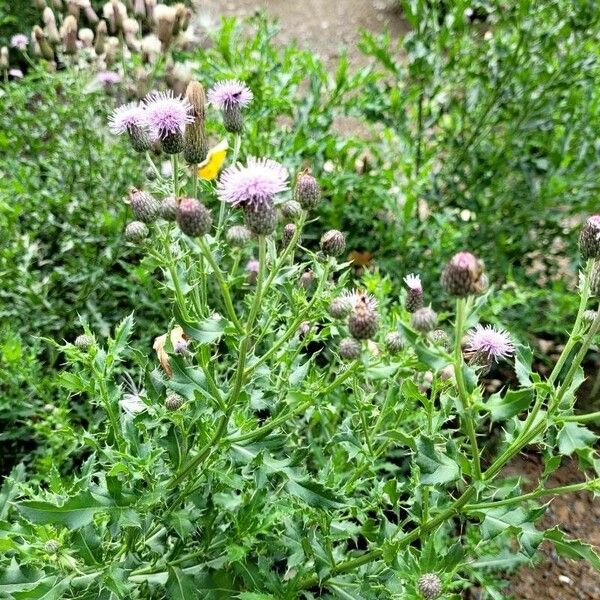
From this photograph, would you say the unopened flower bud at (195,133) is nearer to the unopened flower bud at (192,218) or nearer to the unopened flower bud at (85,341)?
the unopened flower bud at (192,218)

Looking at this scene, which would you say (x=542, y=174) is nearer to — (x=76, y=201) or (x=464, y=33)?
(x=464, y=33)

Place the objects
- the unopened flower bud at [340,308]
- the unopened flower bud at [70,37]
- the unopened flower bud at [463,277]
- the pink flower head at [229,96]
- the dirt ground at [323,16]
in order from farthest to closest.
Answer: the dirt ground at [323,16], the unopened flower bud at [70,37], the pink flower head at [229,96], the unopened flower bud at [340,308], the unopened flower bud at [463,277]

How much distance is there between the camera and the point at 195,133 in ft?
5.26

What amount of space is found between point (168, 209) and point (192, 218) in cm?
21

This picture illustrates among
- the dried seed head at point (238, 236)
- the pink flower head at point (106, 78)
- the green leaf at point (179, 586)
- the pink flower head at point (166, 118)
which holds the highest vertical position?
the pink flower head at point (166, 118)

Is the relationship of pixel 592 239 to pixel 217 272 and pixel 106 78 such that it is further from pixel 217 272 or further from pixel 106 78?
pixel 106 78

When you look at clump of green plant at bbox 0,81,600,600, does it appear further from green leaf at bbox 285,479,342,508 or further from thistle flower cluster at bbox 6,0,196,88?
thistle flower cluster at bbox 6,0,196,88

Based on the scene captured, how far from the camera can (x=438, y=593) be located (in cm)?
148

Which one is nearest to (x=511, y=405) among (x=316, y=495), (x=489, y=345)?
(x=489, y=345)

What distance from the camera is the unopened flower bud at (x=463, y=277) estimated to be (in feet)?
4.00

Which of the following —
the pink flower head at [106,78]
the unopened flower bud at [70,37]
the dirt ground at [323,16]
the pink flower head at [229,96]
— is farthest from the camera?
the dirt ground at [323,16]

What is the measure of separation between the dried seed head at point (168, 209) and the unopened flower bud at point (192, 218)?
0.16 metres

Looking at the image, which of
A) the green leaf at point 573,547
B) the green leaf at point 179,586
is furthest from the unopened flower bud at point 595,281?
the green leaf at point 179,586

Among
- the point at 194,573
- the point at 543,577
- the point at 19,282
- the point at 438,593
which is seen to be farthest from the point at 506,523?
the point at 19,282
